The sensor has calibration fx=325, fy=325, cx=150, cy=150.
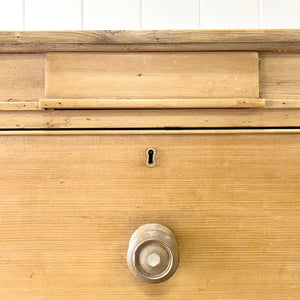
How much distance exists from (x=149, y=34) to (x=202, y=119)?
0.39 feet

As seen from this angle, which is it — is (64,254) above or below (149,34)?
below

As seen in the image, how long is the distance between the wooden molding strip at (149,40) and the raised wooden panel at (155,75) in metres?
0.01

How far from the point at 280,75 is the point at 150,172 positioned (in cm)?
20

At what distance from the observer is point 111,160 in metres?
0.40

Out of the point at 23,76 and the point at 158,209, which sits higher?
the point at 23,76
